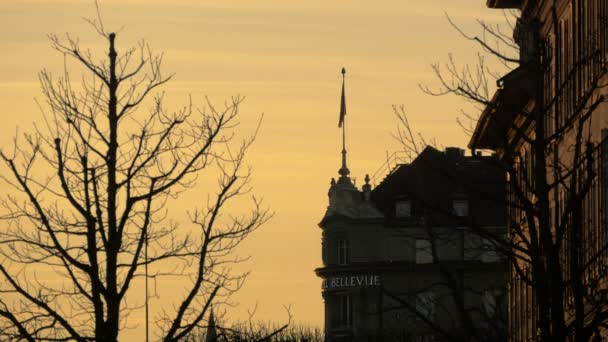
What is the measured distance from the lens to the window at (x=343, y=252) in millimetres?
137750

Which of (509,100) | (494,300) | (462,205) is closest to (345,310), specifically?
(462,205)

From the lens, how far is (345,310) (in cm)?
13838

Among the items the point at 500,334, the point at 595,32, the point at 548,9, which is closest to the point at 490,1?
the point at 548,9

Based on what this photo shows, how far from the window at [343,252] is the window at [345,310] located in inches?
95.5

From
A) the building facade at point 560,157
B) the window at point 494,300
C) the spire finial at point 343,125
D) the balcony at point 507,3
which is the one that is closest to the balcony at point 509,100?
the building facade at point 560,157

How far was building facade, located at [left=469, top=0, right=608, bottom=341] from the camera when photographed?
1143 inches

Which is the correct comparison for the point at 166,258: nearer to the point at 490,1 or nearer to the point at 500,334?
the point at 500,334

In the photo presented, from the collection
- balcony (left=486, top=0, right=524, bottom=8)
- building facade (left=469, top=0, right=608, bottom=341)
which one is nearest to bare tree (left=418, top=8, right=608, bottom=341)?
building facade (left=469, top=0, right=608, bottom=341)

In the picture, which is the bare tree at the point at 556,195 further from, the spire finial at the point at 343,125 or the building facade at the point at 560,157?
the spire finial at the point at 343,125

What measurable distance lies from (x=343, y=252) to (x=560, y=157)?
90.6 meters

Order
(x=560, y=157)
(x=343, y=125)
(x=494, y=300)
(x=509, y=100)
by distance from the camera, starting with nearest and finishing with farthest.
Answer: (x=560, y=157) < (x=509, y=100) < (x=494, y=300) < (x=343, y=125)

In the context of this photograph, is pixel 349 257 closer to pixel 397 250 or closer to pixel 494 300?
pixel 397 250

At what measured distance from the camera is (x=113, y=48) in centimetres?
3147

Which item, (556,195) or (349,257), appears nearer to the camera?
(556,195)
